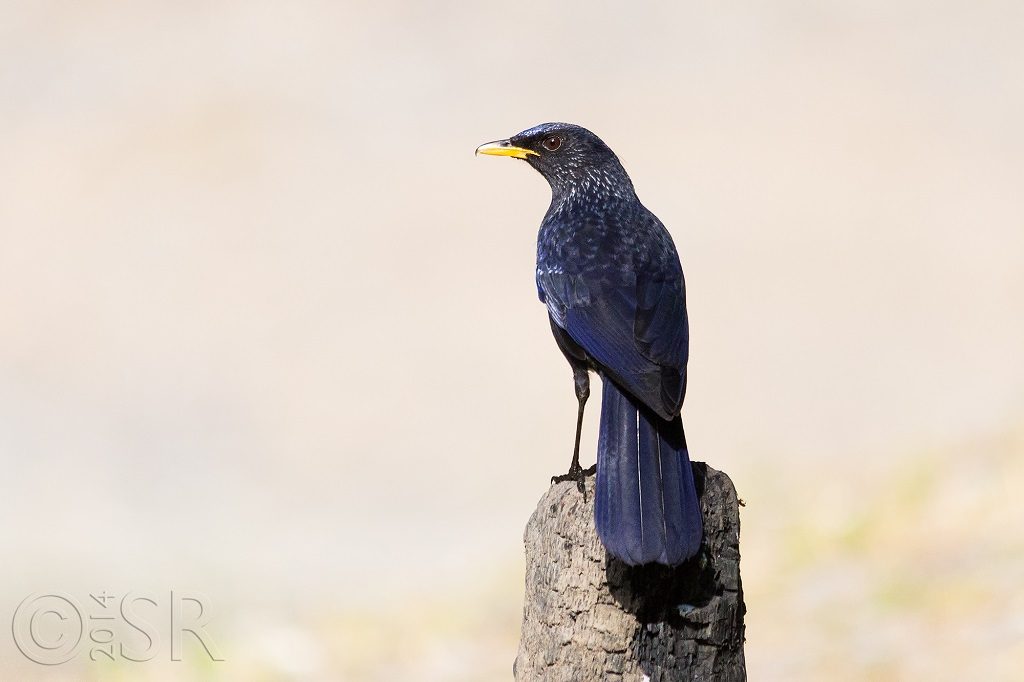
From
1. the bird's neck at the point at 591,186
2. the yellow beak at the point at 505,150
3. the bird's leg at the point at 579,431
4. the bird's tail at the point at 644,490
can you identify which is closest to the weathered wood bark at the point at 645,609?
the bird's tail at the point at 644,490

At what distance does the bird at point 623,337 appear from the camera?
3.99 meters

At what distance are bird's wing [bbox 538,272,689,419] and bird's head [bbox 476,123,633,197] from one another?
1.11 metres

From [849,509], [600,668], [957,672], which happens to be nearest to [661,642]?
[600,668]

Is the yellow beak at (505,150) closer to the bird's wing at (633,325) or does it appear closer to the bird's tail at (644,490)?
the bird's wing at (633,325)

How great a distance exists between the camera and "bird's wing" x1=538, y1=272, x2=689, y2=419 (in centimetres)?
435

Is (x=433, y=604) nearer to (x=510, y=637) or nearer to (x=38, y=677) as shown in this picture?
(x=510, y=637)

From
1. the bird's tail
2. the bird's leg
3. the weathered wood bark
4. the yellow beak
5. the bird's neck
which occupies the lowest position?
the weathered wood bark

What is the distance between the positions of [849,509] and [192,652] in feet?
15.9

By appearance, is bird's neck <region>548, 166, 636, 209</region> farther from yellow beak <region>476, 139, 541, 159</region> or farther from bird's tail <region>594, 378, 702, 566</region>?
bird's tail <region>594, 378, 702, 566</region>

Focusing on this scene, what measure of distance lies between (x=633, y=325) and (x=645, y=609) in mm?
1002

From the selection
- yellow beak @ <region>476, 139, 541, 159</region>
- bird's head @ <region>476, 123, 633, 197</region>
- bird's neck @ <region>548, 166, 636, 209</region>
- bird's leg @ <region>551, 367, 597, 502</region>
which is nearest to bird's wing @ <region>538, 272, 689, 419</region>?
Result: bird's leg @ <region>551, 367, 597, 502</region>

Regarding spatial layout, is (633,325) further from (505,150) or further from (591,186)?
(505,150)

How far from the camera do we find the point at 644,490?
402 cm

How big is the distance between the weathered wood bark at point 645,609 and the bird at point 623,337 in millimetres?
206
